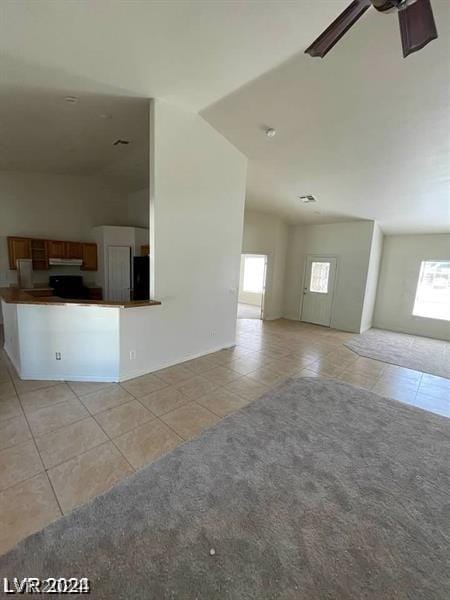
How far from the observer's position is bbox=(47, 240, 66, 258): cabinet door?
19.0 ft

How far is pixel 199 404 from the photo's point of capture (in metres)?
3.01

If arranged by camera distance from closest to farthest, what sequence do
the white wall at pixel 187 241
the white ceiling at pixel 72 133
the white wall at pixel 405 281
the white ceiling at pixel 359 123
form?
the white ceiling at pixel 359 123 < the white ceiling at pixel 72 133 < the white wall at pixel 187 241 < the white wall at pixel 405 281

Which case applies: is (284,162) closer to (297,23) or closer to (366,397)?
(297,23)

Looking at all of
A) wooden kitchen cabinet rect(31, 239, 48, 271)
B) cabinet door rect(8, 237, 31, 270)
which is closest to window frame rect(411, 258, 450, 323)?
wooden kitchen cabinet rect(31, 239, 48, 271)

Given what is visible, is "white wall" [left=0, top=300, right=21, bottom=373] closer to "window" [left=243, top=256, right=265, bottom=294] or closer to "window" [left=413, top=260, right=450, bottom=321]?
"window" [left=243, top=256, right=265, bottom=294]

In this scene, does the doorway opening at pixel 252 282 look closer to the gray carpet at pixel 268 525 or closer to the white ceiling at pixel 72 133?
the white ceiling at pixel 72 133

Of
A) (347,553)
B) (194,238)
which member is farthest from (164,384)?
(347,553)

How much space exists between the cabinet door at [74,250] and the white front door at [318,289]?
234 inches

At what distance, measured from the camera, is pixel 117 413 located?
273cm

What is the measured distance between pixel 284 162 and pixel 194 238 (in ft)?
6.84

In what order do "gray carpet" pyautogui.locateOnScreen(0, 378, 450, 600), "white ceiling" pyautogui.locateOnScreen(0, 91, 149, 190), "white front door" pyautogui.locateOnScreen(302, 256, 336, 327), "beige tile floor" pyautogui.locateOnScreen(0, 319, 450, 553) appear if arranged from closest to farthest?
"gray carpet" pyautogui.locateOnScreen(0, 378, 450, 600), "beige tile floor" pyautogui.locateOnScreen(0, 319, 450, 553), "white ceiling" pyautogui.locateOnScreen(0, 91, 149, 190), "white front door" pyautogui.locateOnScreen(302, 256, 336, 327)

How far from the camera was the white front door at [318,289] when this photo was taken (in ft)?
23.4

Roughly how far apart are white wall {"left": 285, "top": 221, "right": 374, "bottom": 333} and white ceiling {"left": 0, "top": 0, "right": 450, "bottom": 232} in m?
2.05

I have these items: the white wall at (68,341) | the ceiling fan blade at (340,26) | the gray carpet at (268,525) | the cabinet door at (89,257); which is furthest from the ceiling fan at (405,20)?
the cabinet door at (89,257)
